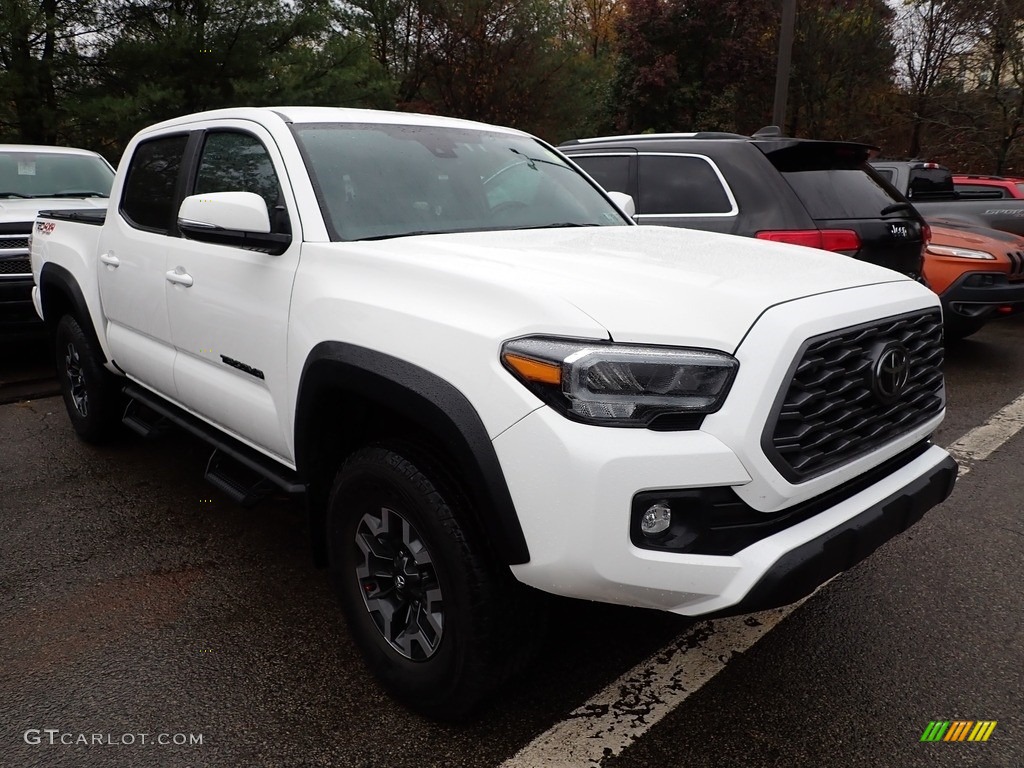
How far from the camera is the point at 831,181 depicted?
16.8ft

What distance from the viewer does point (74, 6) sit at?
43.0 ft

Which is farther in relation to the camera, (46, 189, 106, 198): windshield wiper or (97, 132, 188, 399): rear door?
(46, 189, 106, 198): windshield wiper

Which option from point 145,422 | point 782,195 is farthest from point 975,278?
point 145,422

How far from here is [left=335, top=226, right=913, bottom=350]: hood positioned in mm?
1966

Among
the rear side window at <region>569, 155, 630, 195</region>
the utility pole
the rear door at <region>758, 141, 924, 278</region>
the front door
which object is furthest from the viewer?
the utility pole

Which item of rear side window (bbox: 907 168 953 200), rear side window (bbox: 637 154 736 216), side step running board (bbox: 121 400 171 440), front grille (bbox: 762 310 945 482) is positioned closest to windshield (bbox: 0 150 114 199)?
side step running board (bbox: 121 400 171 440)

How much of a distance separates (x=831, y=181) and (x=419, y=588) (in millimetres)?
4100

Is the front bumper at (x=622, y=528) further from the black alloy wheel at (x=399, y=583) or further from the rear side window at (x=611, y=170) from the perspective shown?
the rear side window at (x=611, y=170)

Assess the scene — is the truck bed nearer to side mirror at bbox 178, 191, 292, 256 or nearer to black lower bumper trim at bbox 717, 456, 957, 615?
side mirror at bbox 178, 191, 292, 256

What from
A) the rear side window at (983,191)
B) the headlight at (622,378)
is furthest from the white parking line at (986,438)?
the rear side window at (983,191)

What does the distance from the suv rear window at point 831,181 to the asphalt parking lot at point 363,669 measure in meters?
1.99

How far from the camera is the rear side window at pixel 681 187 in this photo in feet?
16.6

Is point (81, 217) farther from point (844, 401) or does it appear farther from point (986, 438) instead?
point (986, 438)

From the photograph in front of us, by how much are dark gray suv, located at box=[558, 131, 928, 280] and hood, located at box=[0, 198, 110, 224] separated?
436 cm
